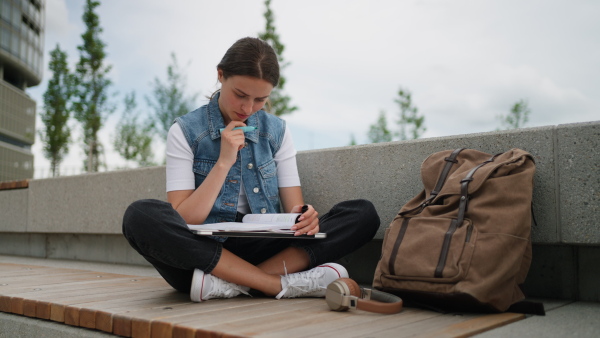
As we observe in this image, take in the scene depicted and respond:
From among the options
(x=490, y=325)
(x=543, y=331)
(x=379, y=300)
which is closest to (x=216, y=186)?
(x=379, y=300)

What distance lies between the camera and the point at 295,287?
2324mm

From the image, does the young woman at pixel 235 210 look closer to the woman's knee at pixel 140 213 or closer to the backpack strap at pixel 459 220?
the woman's knee at pixel 140 213

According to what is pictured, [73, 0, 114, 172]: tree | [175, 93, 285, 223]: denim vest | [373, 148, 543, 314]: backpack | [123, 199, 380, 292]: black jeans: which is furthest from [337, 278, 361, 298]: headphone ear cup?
[73, 0, 114, 172]: tree

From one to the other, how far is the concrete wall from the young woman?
0.35 m

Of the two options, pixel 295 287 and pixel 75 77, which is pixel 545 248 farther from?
pixel 75 77

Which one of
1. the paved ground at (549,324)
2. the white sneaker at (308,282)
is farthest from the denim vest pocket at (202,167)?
the paved ground at (549,324)

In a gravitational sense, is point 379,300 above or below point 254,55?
below

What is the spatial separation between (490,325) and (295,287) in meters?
0.89

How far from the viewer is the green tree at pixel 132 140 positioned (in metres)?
24.2

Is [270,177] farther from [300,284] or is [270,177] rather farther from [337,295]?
[337,295]

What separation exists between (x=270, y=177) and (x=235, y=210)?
0.27 m

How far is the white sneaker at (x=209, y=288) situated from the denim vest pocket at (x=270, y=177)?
546 millimetres

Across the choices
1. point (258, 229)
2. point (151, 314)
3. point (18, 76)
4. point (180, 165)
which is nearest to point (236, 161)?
point (180, 165)

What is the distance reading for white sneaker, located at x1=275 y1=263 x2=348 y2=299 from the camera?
91.6 inches
